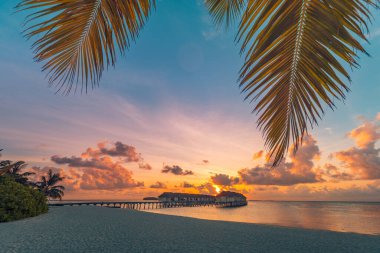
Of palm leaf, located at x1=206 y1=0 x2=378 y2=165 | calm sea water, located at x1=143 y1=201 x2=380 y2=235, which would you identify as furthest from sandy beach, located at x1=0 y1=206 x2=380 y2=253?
calm sea water, located at x1=143 y1=201 x2=380 y2=235

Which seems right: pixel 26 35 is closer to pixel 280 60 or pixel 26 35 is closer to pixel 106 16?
pixel 106 16

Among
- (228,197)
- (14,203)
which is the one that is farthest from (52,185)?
(228,197)

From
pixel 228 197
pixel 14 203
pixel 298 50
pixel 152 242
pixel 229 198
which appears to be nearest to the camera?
pixel 298 50

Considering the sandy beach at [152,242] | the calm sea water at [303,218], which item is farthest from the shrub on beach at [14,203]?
the calm sea water at [303,218]

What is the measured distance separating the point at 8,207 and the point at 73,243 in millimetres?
7959

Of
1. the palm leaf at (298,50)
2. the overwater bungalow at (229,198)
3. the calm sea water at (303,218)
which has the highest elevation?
the overwater bungalow at (229,198)

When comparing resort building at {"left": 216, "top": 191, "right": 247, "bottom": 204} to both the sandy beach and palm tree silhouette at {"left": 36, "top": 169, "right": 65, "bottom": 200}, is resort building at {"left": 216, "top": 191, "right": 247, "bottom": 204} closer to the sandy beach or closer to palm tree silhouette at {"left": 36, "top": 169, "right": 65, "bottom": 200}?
palm tree silhouette at {"left": 36, "top": 169, "right": 65, "bottom": 200}

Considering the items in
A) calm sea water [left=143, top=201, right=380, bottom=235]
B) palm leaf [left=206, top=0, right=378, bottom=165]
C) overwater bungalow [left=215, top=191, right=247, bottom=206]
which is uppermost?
overwater bungalow [left=215, top=191, right=247, bottom=206]

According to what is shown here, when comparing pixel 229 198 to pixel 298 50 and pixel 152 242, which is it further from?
pixel 298 50

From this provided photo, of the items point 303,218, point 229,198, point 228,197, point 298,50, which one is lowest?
point 303,218

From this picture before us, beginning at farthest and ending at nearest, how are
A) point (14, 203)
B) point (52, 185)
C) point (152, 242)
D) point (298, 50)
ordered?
point (52, 185)
point (14, 203)
point (152, 242)
point (298, 50)

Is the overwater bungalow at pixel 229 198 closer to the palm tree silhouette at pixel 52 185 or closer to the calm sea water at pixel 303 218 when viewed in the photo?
the calm sea water at pixel 303 218

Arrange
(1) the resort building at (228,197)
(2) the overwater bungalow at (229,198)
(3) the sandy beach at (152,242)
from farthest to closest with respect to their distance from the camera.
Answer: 1. (1) the resort building at (228,197)
2. (2) the overwater bungalow at (229,198)
3. (3) the sandy beach at (152,242)

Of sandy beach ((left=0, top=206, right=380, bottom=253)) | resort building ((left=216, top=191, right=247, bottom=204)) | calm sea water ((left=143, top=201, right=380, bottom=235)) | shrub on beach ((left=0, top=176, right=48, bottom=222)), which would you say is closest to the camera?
sandy beach ((left=0, top=206, right=380, bottom=253))
